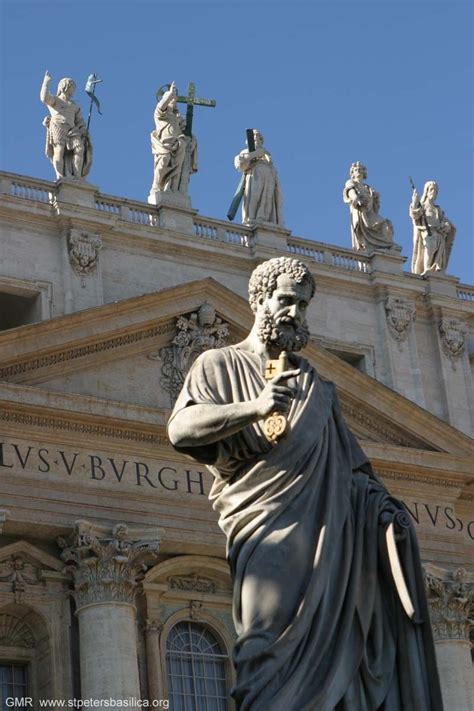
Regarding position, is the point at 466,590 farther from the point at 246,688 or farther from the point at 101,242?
the point at 246,688

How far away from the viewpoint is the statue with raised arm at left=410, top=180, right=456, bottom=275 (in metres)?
32.6

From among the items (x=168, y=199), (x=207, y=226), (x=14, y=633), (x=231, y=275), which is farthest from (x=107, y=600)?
(x=207, y=226)

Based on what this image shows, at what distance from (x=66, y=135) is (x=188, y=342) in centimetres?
410

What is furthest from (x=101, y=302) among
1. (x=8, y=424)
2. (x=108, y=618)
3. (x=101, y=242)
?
(x=108, y=618)

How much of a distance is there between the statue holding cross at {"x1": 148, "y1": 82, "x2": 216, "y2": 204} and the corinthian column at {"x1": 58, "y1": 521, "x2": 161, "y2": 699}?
6813 millimetres

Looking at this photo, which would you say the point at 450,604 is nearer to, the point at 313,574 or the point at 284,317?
the point at 284,317

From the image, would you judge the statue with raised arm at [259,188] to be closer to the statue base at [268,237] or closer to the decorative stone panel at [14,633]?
the statue base at [268,237]

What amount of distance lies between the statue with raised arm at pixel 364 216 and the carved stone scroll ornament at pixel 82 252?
585 cm

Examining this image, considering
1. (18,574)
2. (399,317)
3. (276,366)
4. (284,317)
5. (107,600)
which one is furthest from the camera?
(399,317)

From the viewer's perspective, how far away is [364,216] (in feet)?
105

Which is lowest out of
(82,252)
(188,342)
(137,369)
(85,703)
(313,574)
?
(313,574)

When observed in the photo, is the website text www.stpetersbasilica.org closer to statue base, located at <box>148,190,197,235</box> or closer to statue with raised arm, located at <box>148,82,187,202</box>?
statue base, located at <box>148,190,197,235</box>

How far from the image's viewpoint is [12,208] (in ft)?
91.0

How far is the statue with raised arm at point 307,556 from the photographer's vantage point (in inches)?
233
